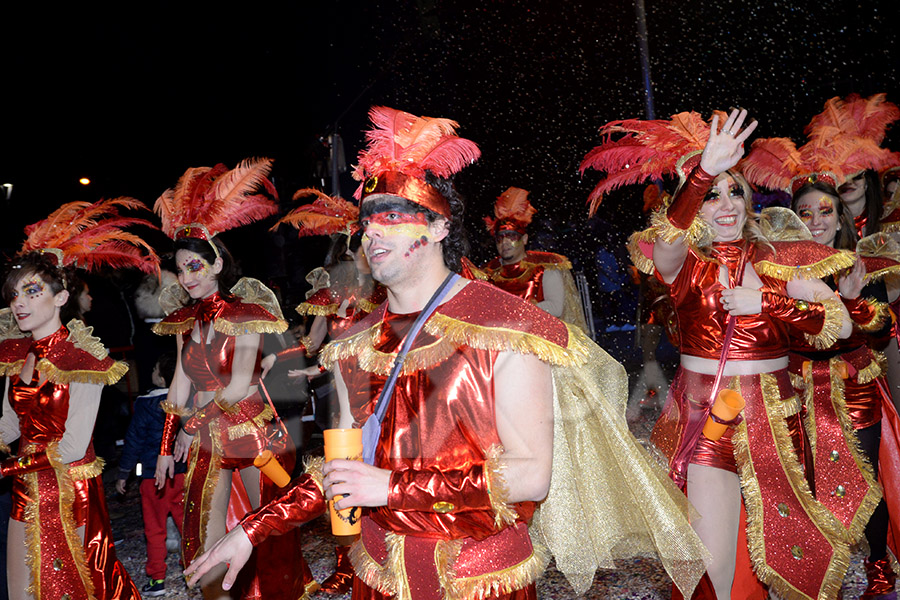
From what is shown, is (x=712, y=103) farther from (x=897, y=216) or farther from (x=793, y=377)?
(x=793, y=377)

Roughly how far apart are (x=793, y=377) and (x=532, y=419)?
2709 millimetres

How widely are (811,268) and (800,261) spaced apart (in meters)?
0.07

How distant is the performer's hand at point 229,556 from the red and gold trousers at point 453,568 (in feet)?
1.22

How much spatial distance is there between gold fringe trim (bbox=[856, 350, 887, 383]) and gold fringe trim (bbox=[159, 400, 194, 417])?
3.93m

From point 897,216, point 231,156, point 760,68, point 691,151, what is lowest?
point 897,216

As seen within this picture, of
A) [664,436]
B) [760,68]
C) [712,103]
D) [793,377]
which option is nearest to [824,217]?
[793,377]

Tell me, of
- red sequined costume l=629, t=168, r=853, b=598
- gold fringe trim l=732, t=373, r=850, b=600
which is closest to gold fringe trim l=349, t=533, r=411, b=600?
red sequined costume l=629, t=168, r=853, b=598

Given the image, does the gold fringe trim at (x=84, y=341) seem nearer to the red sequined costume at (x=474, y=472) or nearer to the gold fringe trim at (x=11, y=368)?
the gold fringe trim at (x=11, y=368)

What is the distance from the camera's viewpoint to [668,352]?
12.2 meters

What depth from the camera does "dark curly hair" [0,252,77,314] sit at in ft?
13.2

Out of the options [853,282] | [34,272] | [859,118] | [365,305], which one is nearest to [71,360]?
[34,272]

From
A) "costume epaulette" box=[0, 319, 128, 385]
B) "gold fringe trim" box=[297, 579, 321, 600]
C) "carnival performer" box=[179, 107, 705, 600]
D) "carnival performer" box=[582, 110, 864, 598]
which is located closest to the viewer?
"carnival performer" box=[179, 107, 705, 600]

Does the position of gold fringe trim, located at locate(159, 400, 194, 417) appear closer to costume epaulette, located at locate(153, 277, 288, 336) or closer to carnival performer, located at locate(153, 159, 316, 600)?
carnival performer, located at locate(153, 159, 316, 600)

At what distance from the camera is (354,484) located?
185cm
